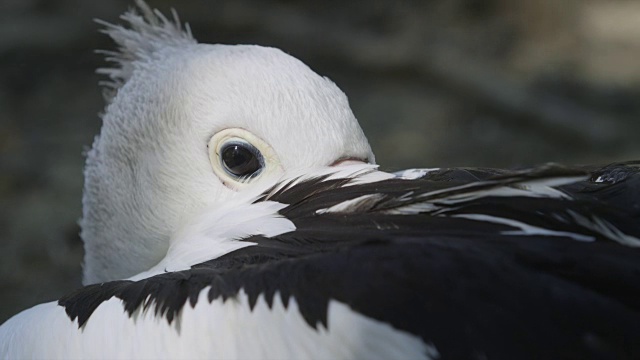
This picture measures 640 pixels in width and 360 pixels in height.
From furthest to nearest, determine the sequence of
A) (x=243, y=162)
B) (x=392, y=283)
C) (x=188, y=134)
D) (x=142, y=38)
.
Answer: (x=142, y=38)
(x=188, y=134)
(x=243, y=162)
(x=392, y=283)

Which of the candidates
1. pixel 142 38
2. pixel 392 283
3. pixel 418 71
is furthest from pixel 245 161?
pixel 418 71

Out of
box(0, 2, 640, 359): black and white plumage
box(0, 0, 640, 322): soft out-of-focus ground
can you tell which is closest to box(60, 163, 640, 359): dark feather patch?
box(0, 2, 640, 359): black and white plumage

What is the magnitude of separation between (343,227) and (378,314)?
0.31m

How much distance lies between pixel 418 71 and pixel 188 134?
3.43 m

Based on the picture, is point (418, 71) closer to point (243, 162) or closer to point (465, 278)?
point (243, 162)

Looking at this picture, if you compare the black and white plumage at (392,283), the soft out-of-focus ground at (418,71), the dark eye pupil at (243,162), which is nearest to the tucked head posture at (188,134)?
the dark eye pupil at (243,162)

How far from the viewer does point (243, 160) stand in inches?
77.0

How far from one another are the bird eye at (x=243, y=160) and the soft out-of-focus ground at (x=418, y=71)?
2545 mm

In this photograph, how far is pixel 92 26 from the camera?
5.24 m

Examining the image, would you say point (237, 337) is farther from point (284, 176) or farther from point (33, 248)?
point (33, 248)

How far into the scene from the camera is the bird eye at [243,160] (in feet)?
6.35

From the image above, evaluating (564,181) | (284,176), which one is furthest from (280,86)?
(564,181)

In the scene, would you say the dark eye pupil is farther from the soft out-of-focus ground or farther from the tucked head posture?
the soft out-of-focus ground

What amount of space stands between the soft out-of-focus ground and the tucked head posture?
2133 millimetres
